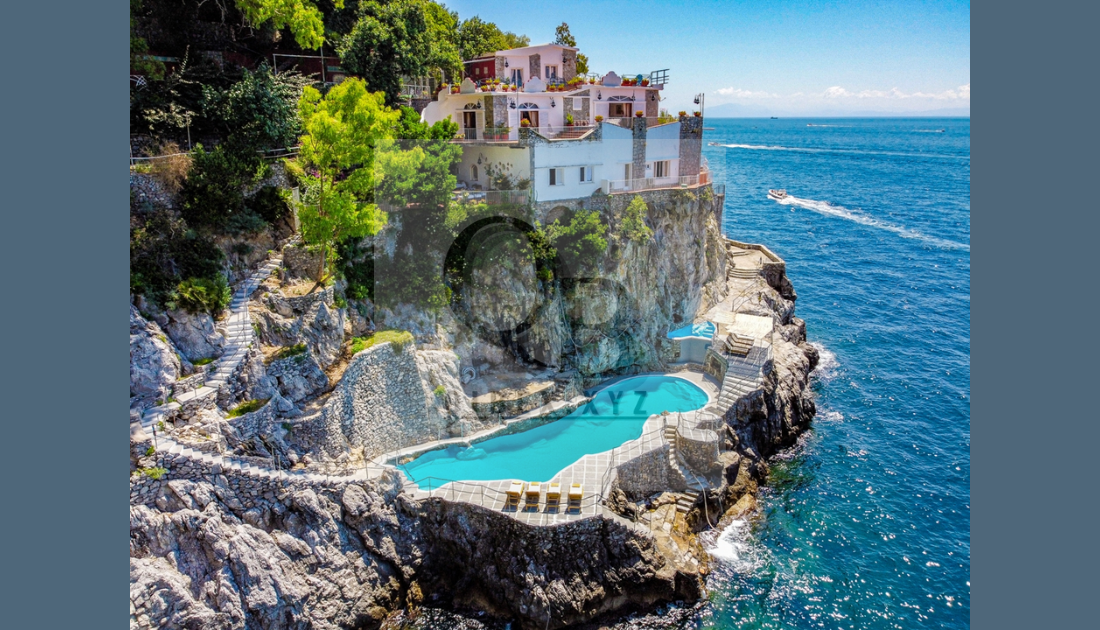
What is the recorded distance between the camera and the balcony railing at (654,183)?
148 feet

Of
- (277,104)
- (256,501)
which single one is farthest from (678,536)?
(277,104)

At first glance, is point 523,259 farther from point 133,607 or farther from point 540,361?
point 133,607

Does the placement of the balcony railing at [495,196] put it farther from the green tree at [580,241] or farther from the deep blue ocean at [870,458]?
the deep blue ocean at [870,458]

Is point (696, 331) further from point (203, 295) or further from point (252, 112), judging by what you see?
point (252, 112)

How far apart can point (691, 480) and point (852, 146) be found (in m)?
192

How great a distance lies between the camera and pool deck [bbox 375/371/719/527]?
99.4ft

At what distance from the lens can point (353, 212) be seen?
34.0 meters

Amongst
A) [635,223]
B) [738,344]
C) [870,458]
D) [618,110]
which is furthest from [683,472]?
[618,110]

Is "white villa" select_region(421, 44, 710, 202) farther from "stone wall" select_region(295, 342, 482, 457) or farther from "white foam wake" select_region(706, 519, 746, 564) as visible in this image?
"white foam wake" select_region(706, 519, 746, 564)

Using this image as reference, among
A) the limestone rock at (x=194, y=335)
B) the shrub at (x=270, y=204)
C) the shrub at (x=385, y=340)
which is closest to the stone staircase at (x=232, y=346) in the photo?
the limestone rock at (x=194, y=335)

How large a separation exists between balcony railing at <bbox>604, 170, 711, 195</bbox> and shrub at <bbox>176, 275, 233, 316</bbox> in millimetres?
24227

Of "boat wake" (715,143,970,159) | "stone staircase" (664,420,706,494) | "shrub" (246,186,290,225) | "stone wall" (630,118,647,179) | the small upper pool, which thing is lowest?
"stone staircase" (664,420,706,494)

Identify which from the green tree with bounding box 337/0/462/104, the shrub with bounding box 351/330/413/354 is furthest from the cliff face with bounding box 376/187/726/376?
the green tree with bounding box 337/0/462/104

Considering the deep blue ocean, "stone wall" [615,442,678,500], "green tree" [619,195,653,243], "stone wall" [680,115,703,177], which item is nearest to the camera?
the deep blue ocean
